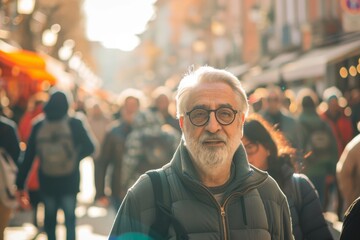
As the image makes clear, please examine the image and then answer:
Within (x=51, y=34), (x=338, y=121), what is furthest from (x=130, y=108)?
(x=51, y=34)

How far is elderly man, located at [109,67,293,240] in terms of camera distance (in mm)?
3182

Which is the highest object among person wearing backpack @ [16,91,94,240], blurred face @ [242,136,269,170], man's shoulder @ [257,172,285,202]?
person wearing backpack @ [16,91,94,240]

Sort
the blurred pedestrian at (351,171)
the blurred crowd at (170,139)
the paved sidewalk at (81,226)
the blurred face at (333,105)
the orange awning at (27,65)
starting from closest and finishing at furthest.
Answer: the blurred pedestrian at (351,171) → the blurred crowd at (170,139) → the paved sidewalk at (81,226) → the blurred face at (333,105) → the orange awning at (27,65)

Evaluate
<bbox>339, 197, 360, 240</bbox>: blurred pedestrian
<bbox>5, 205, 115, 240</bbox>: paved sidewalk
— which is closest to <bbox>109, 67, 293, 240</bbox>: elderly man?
<bbox>339, 197, 360, 240</bbox>: blurred pedestrian

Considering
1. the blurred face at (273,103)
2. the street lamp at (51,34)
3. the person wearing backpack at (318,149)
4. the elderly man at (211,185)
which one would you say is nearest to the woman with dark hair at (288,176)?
the elderly man at (211,185)

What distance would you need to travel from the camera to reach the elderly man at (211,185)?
10.4ft

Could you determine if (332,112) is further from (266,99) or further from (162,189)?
(162,189)

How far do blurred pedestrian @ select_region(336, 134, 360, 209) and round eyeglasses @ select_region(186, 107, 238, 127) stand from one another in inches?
105

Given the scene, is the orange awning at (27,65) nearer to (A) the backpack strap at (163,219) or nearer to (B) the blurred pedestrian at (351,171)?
(B) the blurred pedestrian at (351,171)

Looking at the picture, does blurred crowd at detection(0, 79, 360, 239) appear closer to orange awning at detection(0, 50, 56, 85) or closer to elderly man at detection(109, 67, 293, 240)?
elderly man at detection(109, 67, 293, 240)

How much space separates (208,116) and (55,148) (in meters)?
4.99

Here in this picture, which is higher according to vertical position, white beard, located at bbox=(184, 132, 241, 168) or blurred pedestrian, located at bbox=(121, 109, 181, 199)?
blurred pedestrian, located at bbox=(121, 109, 181, 199)

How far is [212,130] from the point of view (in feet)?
10.8

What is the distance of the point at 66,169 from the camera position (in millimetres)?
8148
